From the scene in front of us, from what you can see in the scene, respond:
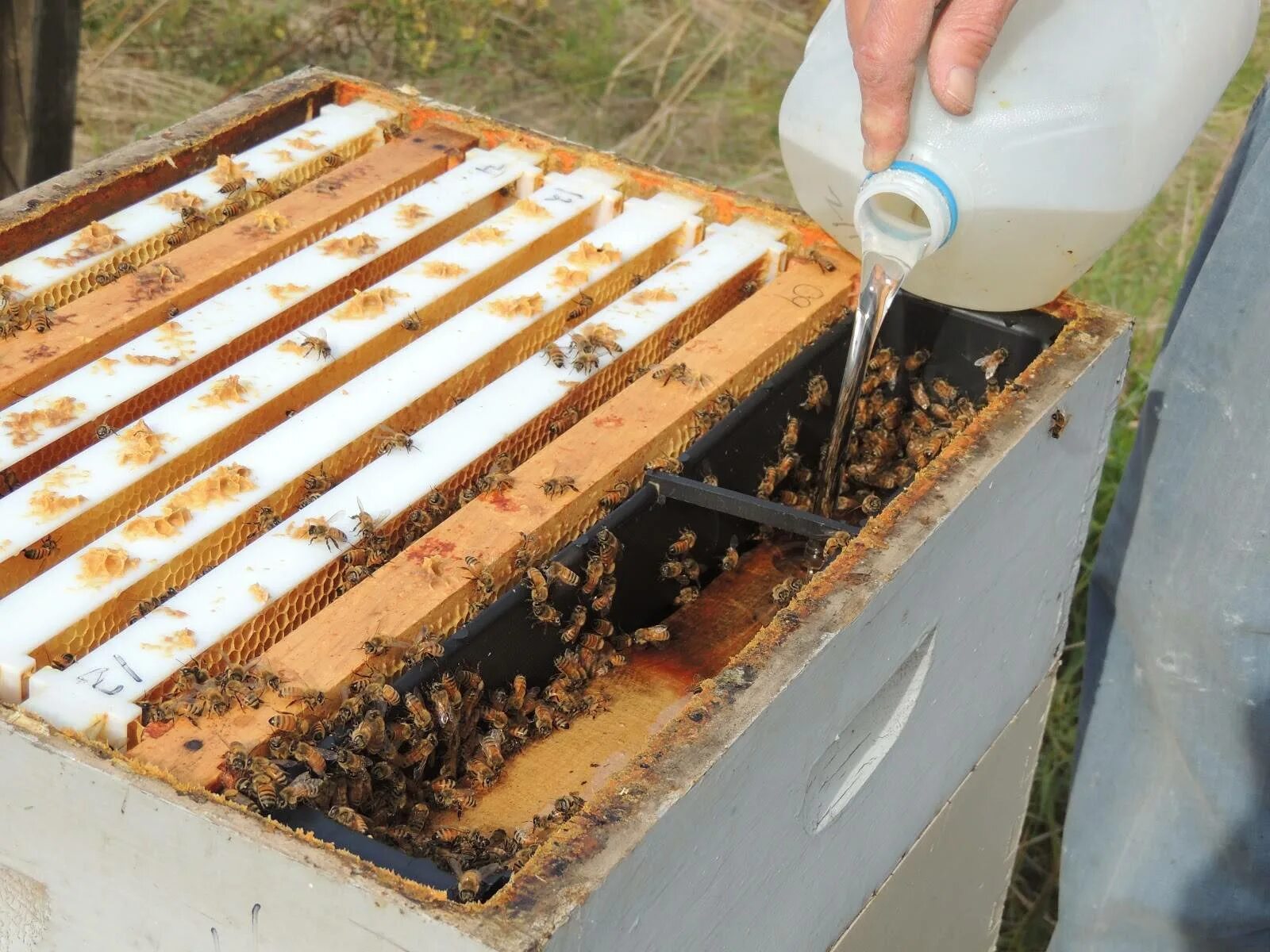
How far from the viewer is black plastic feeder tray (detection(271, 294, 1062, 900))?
1.74m

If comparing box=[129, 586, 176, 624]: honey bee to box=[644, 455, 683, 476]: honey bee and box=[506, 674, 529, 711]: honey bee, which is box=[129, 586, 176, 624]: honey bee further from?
box=[644, 455, 683, 476]: honey bee

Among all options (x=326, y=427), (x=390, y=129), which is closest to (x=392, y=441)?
(x=326, y=427)

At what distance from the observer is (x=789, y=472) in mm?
2469

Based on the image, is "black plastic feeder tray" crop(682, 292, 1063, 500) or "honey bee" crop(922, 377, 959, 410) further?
"honey bee" crop(922, 377, 959, 410)

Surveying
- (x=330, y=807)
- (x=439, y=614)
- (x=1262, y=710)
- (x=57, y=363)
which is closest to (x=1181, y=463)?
(x=1262, y=710)

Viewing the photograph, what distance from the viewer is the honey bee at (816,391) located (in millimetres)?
2391

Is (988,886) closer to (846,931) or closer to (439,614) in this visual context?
(846,931)

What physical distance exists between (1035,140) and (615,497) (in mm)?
813

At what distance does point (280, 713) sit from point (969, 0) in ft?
4.24

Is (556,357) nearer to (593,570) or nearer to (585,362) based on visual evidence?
(585,362)

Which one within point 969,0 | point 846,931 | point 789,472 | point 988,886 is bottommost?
point 988,886

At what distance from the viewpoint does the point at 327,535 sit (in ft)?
5.97

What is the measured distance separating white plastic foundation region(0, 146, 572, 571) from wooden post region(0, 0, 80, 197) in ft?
4.63

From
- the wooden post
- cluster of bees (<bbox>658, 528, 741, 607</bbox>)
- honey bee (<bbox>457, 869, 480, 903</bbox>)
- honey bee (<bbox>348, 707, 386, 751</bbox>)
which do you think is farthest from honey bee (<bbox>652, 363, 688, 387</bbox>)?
the wooden post
